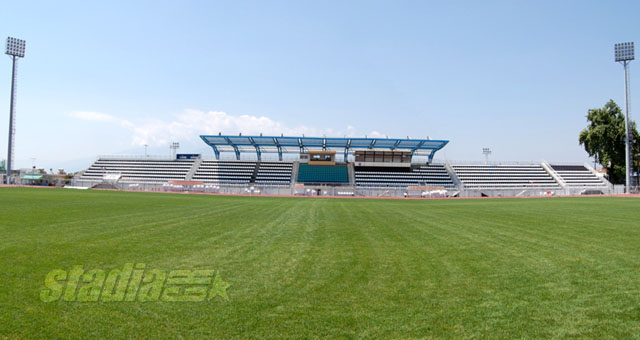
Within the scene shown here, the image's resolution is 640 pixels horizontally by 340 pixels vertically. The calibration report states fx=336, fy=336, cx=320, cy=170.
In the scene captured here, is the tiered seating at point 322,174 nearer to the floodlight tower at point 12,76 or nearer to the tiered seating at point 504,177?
the tiered seating at point 504,177

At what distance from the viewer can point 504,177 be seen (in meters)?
61.3

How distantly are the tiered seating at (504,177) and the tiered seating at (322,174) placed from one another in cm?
2154

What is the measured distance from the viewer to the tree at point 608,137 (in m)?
54.8

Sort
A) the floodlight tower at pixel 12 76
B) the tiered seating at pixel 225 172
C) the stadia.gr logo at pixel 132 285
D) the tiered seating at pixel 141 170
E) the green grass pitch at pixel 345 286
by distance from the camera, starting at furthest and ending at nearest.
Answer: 1. the tiered seating at pixel 141 170
2. the tiered seating at pixel 225 172
3. the floodlight tower at pixel 12 76
4. the stadia.gr logo at pixel 132 285
5. the green grass pitch at pixel 345 286

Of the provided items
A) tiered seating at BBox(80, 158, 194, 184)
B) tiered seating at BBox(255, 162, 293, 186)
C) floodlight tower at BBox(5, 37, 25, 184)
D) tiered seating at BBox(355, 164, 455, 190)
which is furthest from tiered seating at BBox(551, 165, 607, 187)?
floodlight tower at BBox(5, 37, 25, 184)

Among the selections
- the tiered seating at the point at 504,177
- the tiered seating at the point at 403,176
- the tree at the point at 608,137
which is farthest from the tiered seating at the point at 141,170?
the tree at the point at 608,137

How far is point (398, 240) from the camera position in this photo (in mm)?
8867

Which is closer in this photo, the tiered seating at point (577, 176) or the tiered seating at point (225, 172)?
the tiered seating at point (577, 176)

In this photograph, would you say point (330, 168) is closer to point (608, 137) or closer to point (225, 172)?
point (225, 172)

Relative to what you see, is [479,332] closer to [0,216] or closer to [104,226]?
[104,226]

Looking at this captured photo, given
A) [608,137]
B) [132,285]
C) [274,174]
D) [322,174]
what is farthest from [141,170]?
[608,137]

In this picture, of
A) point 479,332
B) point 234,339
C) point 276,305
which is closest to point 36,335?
point 234,339

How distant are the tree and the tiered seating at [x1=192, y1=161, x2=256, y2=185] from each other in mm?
59013

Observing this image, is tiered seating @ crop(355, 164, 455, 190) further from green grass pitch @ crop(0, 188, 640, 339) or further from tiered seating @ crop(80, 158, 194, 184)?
green grass pitch @ crop(0, 188, 640, 339)
